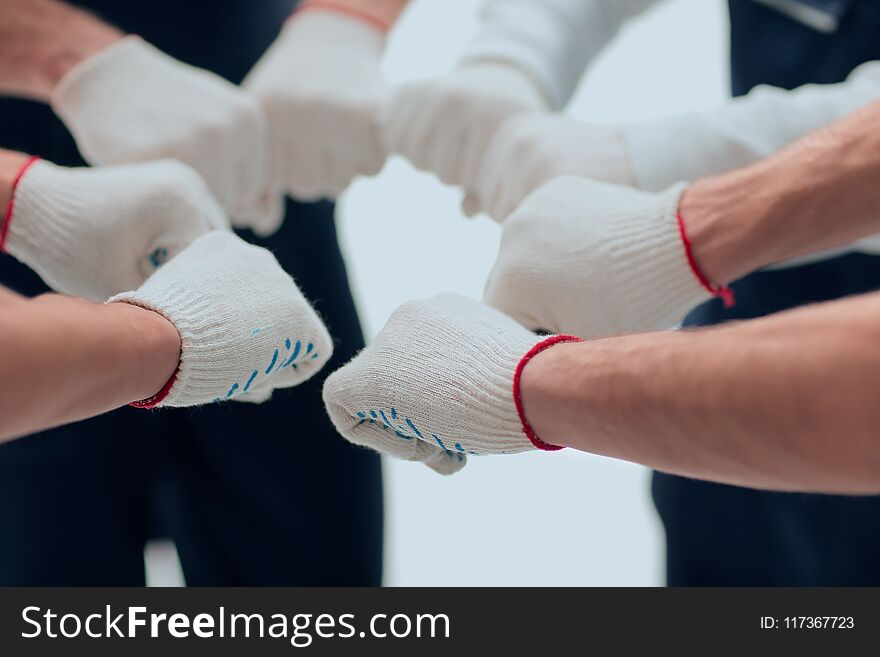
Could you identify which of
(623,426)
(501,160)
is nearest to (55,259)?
(501,160)

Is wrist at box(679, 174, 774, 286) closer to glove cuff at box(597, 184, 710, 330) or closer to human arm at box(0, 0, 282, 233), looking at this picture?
glove cuff at box(597, 184, 710, 330)

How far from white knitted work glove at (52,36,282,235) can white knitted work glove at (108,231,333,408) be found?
0.70 ft

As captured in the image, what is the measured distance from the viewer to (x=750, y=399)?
391 mm

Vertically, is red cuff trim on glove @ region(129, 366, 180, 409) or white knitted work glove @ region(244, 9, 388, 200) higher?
white knitted work glove @ region(244, 9, 388, 200)

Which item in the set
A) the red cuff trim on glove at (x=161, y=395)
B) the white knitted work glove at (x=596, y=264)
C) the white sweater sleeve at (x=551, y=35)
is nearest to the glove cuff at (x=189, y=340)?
the red cuff trim on glove at (x=161, y=395)

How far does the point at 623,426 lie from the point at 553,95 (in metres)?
0.62

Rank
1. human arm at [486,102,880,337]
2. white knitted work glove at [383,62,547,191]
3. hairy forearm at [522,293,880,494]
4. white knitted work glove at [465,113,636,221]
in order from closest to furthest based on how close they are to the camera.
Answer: hairy forearm at [522,293,880,494], human arm at [486,102,880,337], white knitted work glove at [465,113,636,221], white knitted work glove at [383,62,547,191]

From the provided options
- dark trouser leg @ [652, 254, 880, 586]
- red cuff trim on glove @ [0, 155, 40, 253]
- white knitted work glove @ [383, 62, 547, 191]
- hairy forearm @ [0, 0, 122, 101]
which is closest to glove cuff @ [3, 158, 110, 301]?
red cuff trim on glove @ [0, 155, 40, 253]

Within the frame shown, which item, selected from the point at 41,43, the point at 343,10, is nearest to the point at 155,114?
the point at 41,43

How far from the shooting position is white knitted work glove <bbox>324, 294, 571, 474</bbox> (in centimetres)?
57

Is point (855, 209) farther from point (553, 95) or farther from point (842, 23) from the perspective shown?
point (553, 95)

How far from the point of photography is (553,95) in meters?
0.99

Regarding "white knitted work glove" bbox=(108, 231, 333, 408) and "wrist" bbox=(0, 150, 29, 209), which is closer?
"white knitted work glove" bbox=(108, 231, 333, 408)

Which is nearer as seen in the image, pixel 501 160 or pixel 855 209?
pixel 855 209
